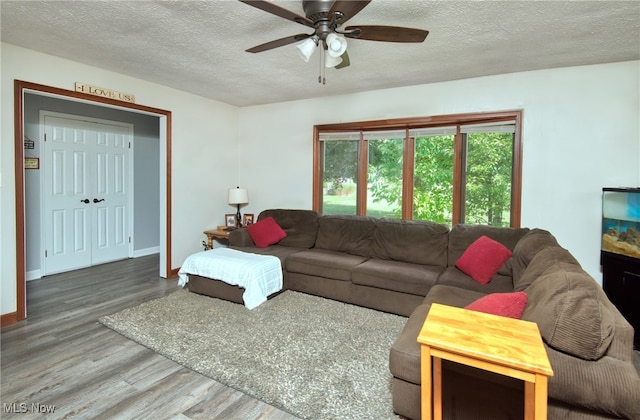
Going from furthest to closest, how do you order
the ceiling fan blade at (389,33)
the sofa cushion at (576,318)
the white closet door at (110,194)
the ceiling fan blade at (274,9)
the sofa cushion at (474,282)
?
the white closet door at (110,194) → the sofa cushion at (474,282) → the ceiling fan blade at (389,33) → the ceiling fan blade at (274,9) → the sofa cushion at (576,318)

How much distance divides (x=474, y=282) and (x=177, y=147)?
3989 mm

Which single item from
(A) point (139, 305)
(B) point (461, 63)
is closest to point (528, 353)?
(B) point (461, 63)

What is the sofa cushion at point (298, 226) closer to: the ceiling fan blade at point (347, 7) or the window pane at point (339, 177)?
the window pane at point (339, 177)

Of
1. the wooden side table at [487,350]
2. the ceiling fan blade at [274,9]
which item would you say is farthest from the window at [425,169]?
the wooden side table at [487,350]

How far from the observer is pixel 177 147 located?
4.43 metres

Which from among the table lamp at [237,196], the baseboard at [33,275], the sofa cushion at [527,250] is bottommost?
the baseboard at [33,275]

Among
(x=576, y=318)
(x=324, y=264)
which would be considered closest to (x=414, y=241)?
(x=324, y=264)

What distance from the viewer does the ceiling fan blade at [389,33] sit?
194 centimetres

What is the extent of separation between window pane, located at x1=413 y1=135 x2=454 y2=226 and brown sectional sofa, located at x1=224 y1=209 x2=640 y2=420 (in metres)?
0.45

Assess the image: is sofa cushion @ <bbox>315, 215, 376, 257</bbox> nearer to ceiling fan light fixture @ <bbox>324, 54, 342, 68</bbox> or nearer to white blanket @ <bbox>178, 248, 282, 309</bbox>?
white blanket @ <bbox>178, 248, 282, 309</bbox>

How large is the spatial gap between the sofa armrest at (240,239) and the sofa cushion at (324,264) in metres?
0.81

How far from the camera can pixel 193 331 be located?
9.16 ft

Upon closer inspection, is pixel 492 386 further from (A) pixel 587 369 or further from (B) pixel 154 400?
(B) pixel 154 400

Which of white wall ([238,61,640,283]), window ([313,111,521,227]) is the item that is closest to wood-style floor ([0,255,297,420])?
window ([313,111,521,227])
